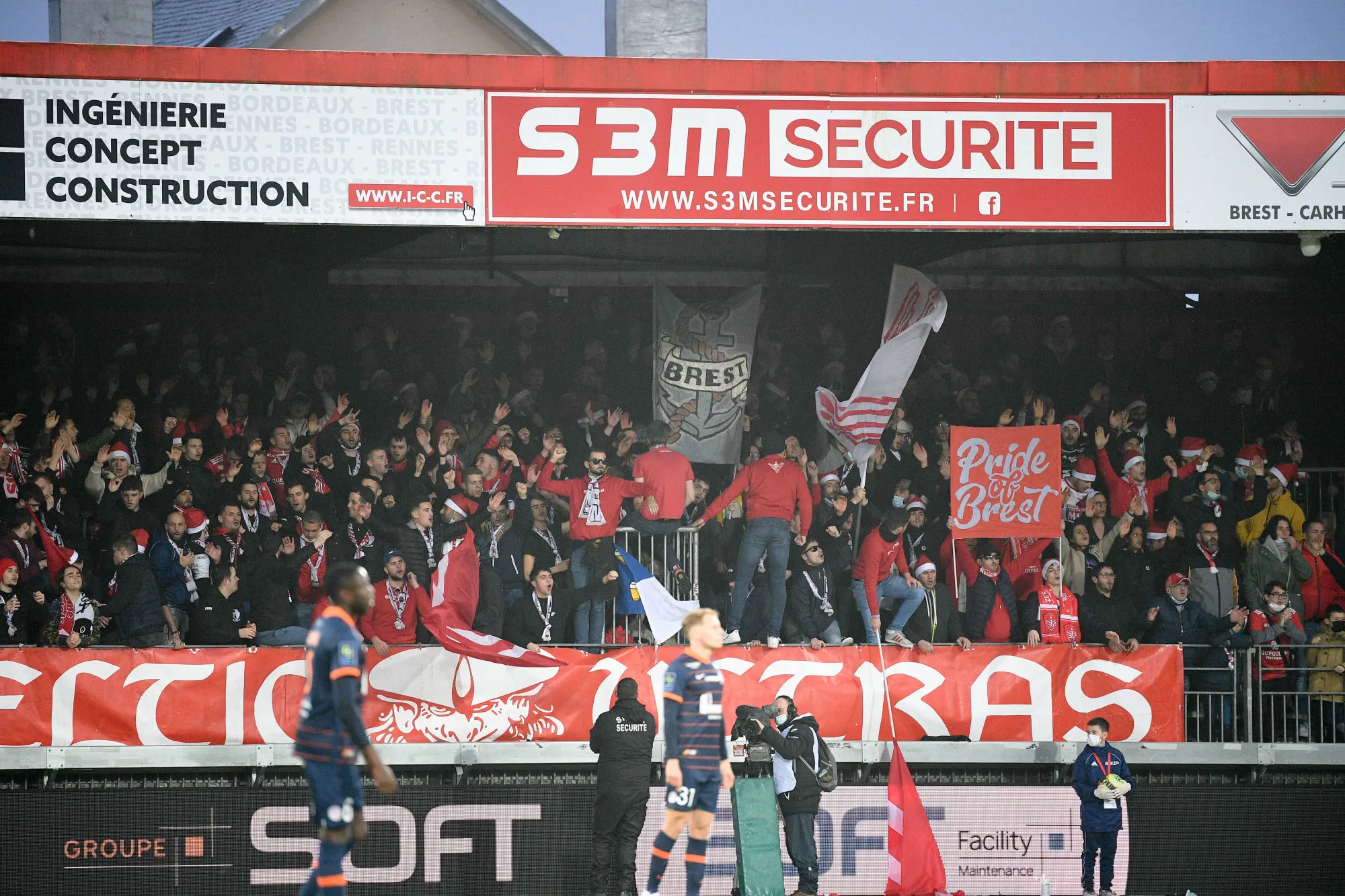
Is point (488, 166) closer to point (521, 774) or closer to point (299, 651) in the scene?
point (299, 651)

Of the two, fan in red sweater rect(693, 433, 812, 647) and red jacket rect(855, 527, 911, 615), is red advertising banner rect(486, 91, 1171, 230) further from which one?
red jacket rect(855, 527, 911, 615)

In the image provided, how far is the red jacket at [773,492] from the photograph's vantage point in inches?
602

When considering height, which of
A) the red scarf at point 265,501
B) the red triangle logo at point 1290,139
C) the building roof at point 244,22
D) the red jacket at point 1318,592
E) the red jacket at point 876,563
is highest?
the building roof at point 244,22

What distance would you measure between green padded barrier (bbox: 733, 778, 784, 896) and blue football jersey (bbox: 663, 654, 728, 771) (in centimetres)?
298

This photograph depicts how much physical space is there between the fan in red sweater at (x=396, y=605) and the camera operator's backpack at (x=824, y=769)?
4074 millimetres

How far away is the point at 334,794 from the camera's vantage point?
8328mm

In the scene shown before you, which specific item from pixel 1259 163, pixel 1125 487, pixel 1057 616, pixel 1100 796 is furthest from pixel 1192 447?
pixel 1100 796

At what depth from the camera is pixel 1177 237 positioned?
1909 cm

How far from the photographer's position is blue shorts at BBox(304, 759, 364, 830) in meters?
8.32

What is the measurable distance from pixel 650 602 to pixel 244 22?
15.4 meters

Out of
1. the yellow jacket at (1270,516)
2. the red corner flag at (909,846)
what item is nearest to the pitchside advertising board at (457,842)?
the red corner flag at (909,846)

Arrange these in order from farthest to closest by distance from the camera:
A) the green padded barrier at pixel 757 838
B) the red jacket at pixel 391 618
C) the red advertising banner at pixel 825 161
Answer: the red jacket at pixel 391 618 < the red advertising banner at pixel 825 161 < the green padded barrier at pixel 757 838

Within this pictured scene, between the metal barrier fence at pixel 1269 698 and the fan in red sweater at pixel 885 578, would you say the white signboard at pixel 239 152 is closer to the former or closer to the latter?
the fan in red sweater at pixel 885 578

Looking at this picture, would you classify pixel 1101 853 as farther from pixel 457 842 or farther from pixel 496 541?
pixel 496 541
